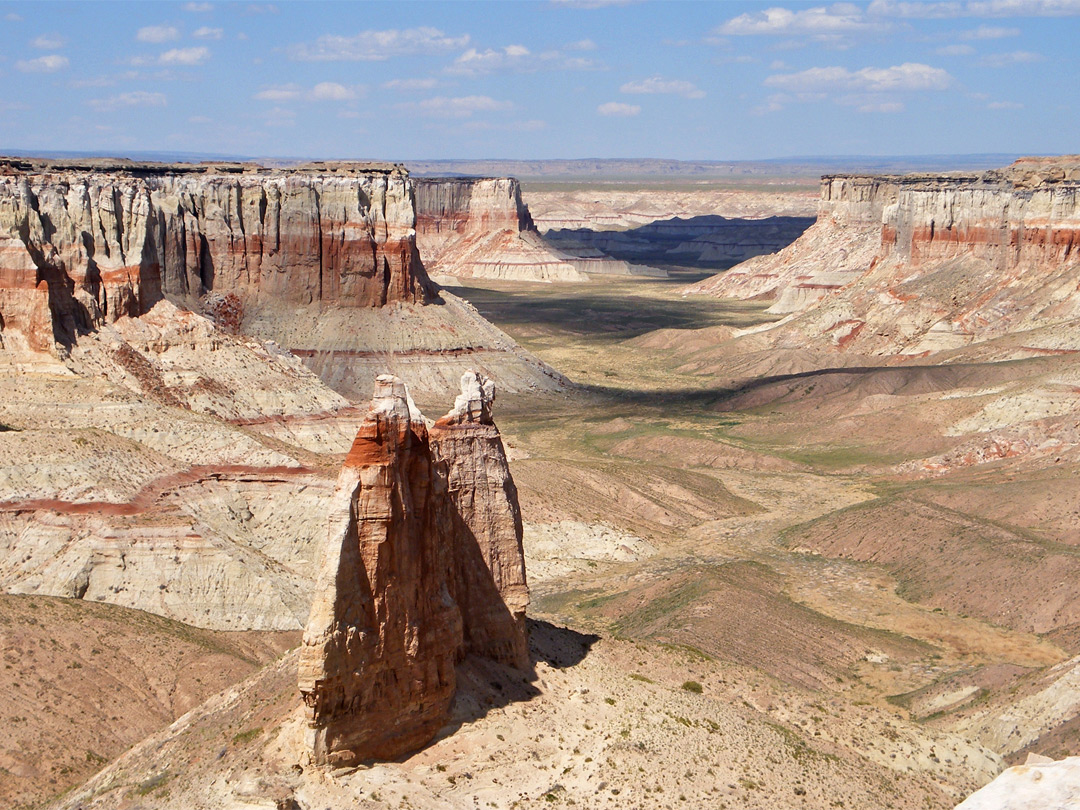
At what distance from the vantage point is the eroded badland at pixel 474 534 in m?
27.1

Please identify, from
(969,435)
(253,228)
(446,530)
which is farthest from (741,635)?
(253,228)

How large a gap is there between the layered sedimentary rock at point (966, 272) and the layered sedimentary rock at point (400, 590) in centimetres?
7237

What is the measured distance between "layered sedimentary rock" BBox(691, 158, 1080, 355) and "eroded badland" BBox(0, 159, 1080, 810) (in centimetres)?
53

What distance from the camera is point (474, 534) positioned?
31344mm

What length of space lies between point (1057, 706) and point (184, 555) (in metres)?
26.7

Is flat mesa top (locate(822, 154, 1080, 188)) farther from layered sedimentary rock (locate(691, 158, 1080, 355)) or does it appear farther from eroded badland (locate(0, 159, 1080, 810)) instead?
eroded badland (locate(0, 159, 1080, 810))

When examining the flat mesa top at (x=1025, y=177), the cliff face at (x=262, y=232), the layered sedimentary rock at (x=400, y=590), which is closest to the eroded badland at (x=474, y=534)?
the layered sedimentary rock at (x=400, y=590)

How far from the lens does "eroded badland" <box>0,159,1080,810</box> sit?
27.1 metres

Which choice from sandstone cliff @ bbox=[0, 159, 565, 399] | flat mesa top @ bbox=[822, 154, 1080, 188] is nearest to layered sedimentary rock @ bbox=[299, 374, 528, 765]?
sandstone cliff @ bbox=[0, 159, 565, 399]

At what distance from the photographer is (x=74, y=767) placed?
→ 32.9 meters

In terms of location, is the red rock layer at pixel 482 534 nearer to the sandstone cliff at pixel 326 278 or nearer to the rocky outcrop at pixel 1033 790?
the rocky outcrop at pixel 1033 790

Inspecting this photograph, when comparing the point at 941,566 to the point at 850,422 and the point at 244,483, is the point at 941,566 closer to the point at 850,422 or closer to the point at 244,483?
the point at 244,483

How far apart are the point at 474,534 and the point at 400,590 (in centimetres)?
466

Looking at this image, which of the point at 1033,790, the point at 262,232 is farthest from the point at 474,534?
the point at 262,232
